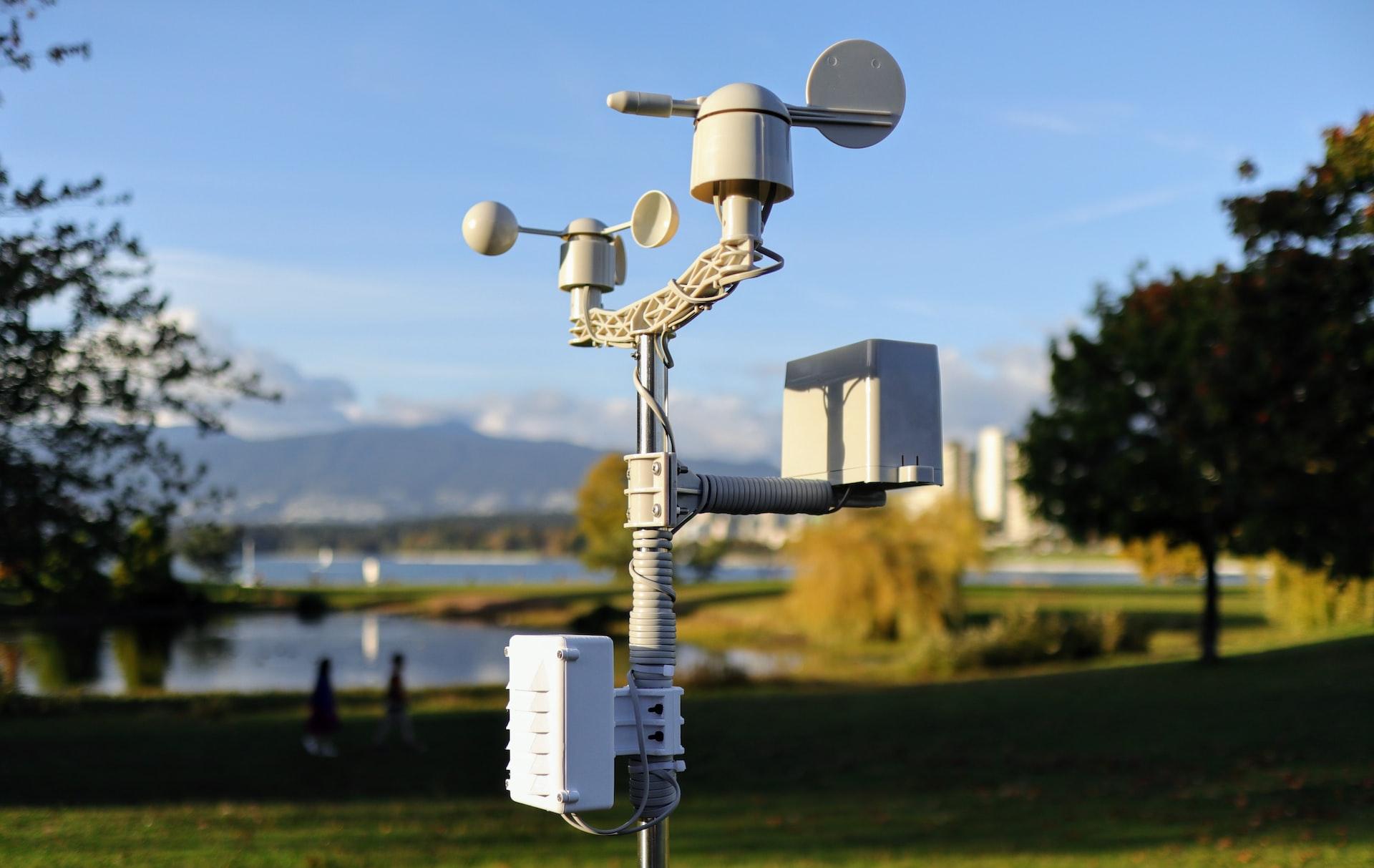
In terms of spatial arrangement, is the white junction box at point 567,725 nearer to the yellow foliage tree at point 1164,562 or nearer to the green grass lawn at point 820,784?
the green grass lawn at point 820,784

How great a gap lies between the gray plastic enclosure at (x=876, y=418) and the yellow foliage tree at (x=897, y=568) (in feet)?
81.9

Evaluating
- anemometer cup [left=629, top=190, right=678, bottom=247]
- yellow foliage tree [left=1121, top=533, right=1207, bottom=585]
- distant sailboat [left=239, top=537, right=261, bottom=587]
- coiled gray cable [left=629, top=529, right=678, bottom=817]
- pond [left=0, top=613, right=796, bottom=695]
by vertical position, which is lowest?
pond [left=0, top=613, right=796, bottom=695]

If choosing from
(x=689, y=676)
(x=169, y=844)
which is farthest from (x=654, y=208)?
(x=689, y=676)

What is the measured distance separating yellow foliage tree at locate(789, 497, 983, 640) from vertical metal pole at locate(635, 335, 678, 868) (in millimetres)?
25268

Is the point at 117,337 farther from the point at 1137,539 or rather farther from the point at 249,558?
the point at 249,558

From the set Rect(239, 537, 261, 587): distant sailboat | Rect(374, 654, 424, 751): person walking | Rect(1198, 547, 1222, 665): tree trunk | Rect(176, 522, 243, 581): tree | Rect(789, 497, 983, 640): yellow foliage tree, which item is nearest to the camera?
Rect(374, 654, 424, 751): person walking

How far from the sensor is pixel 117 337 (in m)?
11.9

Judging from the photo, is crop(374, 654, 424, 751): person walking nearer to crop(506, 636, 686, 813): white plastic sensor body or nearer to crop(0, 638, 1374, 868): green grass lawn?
crop(0, 638, 1374, 868): green grass lawn

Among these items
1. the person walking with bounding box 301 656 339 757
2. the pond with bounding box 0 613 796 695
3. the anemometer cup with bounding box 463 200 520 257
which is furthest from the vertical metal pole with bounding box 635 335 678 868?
the pond with bounding box 0 613 796 695

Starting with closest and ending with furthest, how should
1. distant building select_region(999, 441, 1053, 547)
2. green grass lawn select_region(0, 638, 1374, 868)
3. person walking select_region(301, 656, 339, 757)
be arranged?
green grass lawn select_region(0, 638, 1374, 868)
person walking select_region(301, 656, 339, 757)
distant building select_region(999, 441, 1053, 547)

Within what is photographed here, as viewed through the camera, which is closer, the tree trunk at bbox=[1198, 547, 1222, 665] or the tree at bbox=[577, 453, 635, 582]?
the tree trunk at bbox=[1198, 547, 1222, 665]

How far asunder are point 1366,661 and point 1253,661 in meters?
2.03

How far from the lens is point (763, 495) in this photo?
10.7 ft

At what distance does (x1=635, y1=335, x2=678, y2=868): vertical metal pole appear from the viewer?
3098 mm
